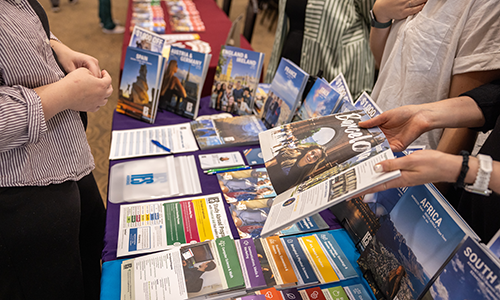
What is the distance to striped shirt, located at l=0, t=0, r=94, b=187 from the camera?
0.82 m

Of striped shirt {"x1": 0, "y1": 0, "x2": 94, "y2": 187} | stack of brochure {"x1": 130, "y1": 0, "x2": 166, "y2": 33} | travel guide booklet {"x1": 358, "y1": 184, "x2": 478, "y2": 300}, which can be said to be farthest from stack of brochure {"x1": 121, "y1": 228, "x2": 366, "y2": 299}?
stack of brochure {"x1": 130, "y1": 0, "x2": 166, "y2": 33}

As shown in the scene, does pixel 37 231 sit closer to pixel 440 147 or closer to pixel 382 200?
pixel 382 200

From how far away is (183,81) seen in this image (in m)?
1.76

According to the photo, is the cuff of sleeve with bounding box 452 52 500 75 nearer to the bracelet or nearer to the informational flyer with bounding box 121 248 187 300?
the bracelet

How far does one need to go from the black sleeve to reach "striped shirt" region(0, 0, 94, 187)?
4.10 feet

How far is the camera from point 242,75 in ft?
5.77

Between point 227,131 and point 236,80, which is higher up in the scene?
point 236,80

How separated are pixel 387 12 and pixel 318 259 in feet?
3.53

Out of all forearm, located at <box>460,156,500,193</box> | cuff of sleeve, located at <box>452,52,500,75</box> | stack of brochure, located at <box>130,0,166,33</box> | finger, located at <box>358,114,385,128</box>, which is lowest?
stack of brochure, located at <box>130,0,166,33</box>

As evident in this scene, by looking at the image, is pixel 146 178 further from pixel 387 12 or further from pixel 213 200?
pixel 387 12

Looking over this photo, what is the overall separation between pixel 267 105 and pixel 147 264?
1.03 meters

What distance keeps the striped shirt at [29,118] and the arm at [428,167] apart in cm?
89

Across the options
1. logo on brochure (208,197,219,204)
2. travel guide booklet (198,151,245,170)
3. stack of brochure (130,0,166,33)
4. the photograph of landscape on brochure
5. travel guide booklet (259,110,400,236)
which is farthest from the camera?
stack of brochure (130,0,166,33)

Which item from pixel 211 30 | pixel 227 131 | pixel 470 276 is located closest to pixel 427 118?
pixel 470 276
